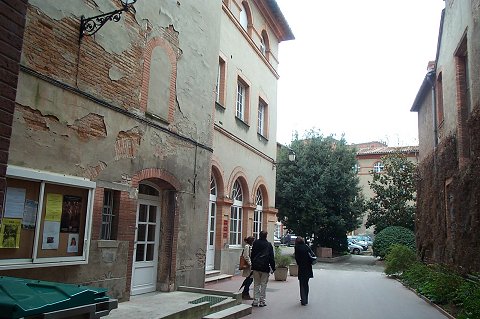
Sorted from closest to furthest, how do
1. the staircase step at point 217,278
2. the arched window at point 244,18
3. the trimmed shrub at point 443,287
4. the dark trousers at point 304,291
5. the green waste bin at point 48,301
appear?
the green waste bin at point 48,301, the dark trousers at point 304,291, the trimmed shrub at point 443,287, the staircase step at point 217,278, the arched window at point 244,18

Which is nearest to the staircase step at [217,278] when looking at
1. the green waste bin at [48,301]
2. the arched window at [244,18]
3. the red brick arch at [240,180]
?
the red brick arch at [240,180]

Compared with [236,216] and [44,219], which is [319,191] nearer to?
Result: [236,216]

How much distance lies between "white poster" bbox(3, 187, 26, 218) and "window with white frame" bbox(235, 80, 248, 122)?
11.2 m

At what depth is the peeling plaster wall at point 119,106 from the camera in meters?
6.48

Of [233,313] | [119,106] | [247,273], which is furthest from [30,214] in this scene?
[247,273]

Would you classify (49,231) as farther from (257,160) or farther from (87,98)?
(257,160)

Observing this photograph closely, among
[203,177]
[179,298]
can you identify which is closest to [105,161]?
[179,298]

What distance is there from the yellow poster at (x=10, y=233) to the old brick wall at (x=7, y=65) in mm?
2931

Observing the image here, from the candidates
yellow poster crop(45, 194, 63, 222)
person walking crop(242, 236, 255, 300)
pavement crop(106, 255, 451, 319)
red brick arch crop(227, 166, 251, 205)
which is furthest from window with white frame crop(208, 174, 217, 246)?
yellow poster crop(45, 194, 63, 222)

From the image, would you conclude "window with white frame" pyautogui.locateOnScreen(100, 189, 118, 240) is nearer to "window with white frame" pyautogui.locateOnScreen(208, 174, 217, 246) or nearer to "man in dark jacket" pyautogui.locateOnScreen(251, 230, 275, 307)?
"man in dark jacket" pyautogui.locateOnScreen(251, 230, 275, 307)

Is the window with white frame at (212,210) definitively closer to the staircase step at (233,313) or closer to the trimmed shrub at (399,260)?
the staircase step at (233,313)

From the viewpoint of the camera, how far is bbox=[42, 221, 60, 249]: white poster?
6.50 m

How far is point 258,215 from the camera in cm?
1914

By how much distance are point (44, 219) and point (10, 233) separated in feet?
1.96
